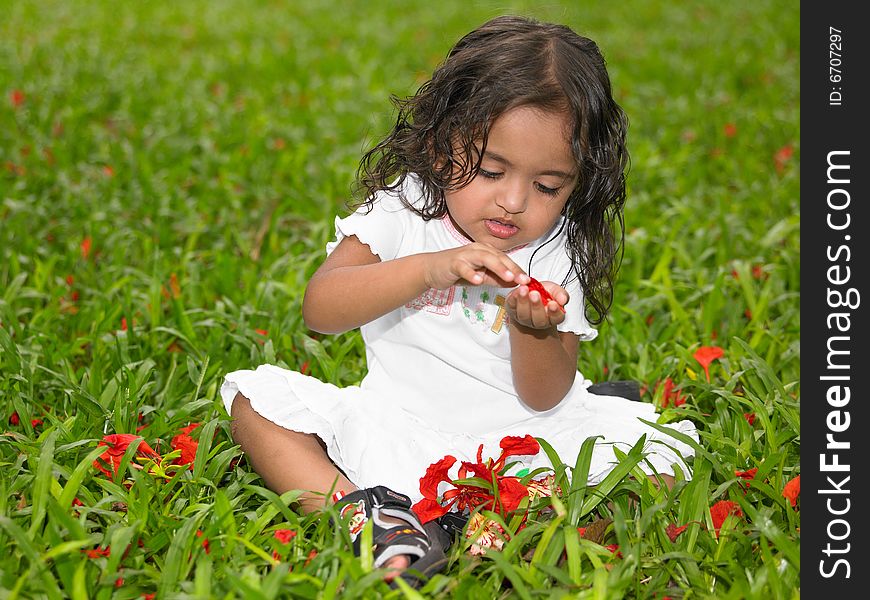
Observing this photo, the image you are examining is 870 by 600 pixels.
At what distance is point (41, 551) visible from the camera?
1996 mm

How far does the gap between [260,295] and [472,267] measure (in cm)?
147

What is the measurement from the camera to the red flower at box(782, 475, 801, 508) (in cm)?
235

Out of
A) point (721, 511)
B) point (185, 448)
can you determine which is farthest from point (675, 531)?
point (185, 448)

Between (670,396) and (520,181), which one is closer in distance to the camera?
(520,181)

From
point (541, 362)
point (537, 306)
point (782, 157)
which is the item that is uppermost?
point (782, 157)

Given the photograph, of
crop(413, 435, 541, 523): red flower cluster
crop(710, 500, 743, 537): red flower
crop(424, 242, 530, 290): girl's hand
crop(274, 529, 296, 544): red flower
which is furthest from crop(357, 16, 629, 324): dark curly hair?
crop(274, 529, 296, 544): red flower

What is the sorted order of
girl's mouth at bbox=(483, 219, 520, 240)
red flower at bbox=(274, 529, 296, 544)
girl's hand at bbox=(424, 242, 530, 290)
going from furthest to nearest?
1. girl's mouth at bbox=(483, 219, 520, 240)
2. red flower at bbox=(274, 529, 296, 544)
3. girl's hand at bbox=(424, 242, 530, 290)

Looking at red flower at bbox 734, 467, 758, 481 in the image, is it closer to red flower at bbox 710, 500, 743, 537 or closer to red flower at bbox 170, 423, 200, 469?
red flower at bbox 710, 500, 743, 537

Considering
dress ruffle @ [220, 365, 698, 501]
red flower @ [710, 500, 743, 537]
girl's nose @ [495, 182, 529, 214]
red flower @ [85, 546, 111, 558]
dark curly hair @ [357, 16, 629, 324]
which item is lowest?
red flower @ [85, 546, 111, 558]

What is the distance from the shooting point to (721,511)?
7.54 feet

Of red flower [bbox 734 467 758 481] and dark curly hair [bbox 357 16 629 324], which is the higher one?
dark curly hair [bbox 357 16 629 324]

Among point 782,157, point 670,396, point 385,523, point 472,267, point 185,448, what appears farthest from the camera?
point 782,157

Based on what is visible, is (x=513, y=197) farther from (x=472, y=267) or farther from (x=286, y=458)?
(x=286, y=458)

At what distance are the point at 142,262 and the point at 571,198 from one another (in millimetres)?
1963
